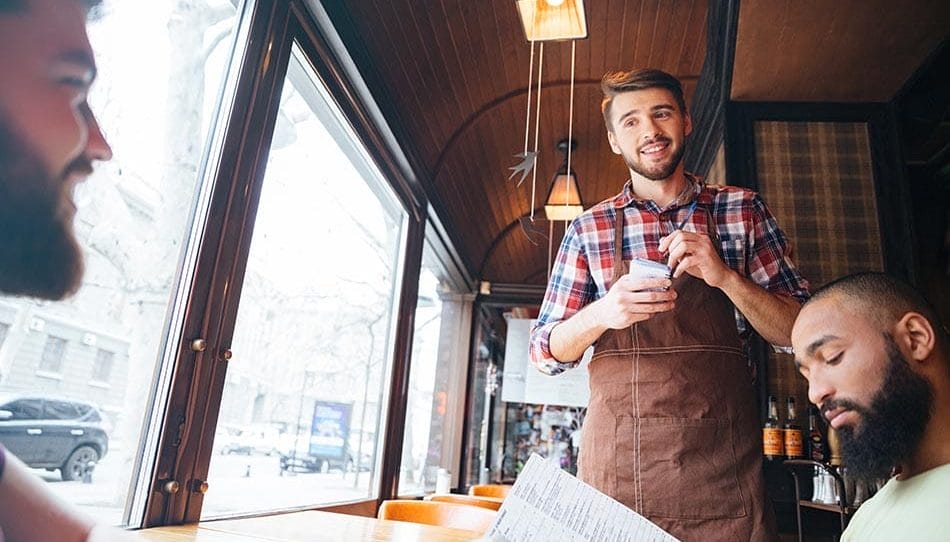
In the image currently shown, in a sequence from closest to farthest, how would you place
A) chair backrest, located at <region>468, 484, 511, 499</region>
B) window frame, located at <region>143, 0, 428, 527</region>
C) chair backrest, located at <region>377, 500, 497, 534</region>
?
window frame, located at <region>143, 0, 428, 527</region> → chair backrest, located at <region>377, 500, 497, 534</region> → chair backrest, located at <region>468, 484, 511, 499</region>

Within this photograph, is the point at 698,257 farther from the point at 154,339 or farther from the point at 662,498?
the point at 154,339

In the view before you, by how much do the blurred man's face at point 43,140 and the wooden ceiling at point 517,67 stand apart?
162cm

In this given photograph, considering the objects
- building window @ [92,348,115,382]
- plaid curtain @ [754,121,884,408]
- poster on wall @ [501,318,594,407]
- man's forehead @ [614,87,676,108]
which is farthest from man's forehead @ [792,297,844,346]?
poster on wall @ [501,318,594,407]

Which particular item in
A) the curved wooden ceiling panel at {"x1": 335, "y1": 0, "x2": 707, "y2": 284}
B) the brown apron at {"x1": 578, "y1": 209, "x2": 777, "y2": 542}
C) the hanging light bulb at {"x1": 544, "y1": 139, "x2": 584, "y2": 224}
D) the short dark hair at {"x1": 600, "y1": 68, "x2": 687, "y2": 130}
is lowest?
the brown apron at {"x1": 578, "y1": 209, "x2": 777, "y2": 542}

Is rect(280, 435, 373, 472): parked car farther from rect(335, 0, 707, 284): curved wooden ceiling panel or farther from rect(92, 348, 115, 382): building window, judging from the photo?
rect(335, 0, 707, 284): curved wooden ceiling panel

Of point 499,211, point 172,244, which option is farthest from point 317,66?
point 499,211

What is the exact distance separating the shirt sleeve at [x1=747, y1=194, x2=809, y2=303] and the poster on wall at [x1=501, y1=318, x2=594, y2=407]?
4.20 meters

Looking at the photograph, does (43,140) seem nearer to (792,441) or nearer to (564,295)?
(564,295)

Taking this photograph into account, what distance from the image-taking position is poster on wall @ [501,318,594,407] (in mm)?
5684

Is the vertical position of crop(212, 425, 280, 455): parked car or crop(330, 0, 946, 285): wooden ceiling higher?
crop(330, 0, 946, 285): wooden ceiling

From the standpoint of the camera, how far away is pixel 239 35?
2.00m

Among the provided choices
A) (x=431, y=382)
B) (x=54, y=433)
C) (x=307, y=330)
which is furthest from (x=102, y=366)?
(x=431, y=382)

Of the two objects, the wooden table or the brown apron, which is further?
the wooden table

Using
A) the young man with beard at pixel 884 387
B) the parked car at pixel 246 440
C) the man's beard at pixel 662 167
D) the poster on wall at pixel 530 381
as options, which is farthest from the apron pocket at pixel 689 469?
the poster on wall at pixel 530 381
